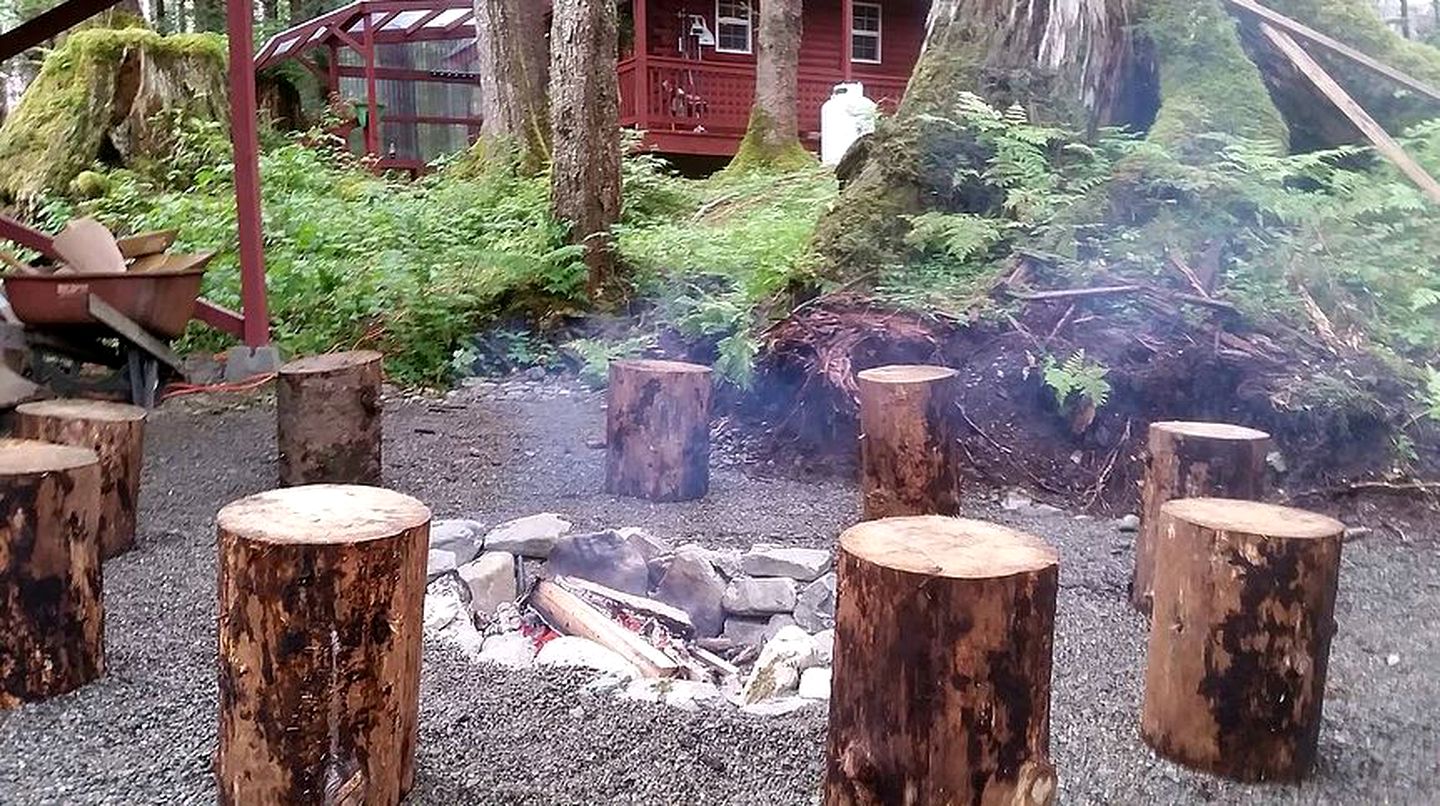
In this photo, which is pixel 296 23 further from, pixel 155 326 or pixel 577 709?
pixel 577 709

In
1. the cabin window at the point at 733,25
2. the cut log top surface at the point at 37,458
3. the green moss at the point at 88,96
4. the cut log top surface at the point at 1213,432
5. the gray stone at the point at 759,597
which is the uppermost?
the cabin window at the point at 733,25

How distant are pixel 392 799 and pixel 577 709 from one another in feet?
2.15

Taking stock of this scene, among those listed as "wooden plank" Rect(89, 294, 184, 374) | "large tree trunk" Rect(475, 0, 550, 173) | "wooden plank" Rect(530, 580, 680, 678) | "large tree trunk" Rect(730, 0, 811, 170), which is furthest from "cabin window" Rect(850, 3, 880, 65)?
"wooden plank" Rect(530, 580, 680, 678)

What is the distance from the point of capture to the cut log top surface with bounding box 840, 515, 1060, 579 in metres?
2.45

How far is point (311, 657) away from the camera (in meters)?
2.48

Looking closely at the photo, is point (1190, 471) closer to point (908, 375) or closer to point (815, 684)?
point (908, 375)

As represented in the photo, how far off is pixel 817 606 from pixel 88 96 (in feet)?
40.7

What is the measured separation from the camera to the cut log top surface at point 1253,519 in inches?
116

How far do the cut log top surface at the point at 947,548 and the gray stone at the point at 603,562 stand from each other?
1408 millimetres

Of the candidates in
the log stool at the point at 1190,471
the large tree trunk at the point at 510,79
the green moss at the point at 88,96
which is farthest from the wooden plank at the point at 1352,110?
the green moss at the point at 88,96

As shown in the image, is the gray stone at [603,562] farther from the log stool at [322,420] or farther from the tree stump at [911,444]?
the log stool at [322,420]

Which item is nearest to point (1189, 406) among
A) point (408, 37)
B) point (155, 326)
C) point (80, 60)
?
point (155, 326)

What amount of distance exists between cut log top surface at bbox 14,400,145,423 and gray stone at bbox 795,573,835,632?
2.94 metres

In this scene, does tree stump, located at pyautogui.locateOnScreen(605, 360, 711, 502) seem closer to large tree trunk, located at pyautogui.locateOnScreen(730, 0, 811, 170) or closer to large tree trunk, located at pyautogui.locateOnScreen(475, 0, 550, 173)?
large tree trunk, located at pyautogui.locateOnScreen(475, 0, 550, 173)
